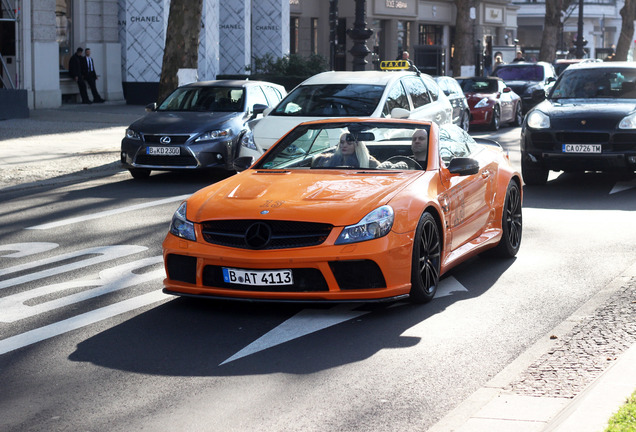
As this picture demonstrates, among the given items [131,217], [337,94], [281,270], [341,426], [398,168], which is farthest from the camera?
[337,94]

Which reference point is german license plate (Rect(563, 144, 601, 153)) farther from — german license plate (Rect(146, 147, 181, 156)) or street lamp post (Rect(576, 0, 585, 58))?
street lamp post (Rect(576, 0, 585, 58))

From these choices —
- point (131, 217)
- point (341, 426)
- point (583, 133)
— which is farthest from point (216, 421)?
point (583, 133)

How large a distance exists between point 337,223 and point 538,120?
8.65 m

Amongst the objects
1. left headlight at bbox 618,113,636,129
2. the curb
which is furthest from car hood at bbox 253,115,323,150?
the curb

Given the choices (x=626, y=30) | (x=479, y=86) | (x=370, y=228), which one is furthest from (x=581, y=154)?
(x=626, y=30)

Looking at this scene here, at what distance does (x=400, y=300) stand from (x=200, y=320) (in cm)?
137

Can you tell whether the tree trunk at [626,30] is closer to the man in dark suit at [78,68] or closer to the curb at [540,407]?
the man in dark suit at [78,68]

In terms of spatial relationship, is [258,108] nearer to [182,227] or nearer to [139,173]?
[139,173]

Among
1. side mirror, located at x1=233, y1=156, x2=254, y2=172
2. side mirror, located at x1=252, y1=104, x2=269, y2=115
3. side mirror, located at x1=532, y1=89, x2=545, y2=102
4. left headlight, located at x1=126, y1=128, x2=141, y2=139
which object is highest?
side mirror, located at x1=532, y1=89, x2=545, y2=102

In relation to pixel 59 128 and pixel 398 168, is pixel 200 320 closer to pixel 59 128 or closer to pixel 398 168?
pixel 398 168

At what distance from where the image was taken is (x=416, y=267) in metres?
7.31

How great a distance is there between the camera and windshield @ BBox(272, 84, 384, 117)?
15.2m

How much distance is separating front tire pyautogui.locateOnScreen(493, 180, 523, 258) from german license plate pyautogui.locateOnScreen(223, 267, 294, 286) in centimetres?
283

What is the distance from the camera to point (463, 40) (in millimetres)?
41719
